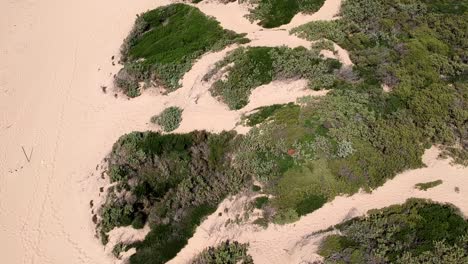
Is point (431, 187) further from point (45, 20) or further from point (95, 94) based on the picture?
point (45, 20)

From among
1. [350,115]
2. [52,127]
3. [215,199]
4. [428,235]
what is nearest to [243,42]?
[350,115]

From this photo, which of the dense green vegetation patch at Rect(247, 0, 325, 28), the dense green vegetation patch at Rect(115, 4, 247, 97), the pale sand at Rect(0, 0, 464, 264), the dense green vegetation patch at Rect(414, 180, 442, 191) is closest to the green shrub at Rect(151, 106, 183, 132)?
the pale sand at Rect(0, 0, 464, 264)

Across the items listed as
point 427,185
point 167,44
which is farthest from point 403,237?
point 167,44

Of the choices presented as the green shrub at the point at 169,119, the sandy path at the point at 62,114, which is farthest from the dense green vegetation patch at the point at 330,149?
the sandy path at the point at 62,114

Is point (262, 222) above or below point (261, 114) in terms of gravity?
below

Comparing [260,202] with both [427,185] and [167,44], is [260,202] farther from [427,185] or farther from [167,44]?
[167,44]

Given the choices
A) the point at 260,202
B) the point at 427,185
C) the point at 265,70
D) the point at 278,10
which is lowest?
the point at 427,185
